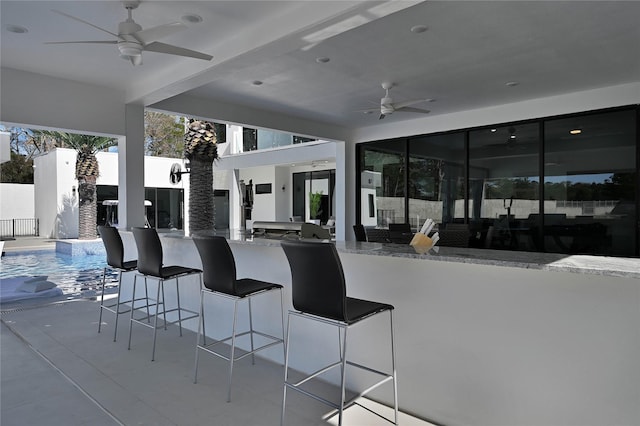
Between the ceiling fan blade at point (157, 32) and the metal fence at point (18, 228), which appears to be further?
the metal fence at point (18, 228)

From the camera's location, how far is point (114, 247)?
388 centimetres

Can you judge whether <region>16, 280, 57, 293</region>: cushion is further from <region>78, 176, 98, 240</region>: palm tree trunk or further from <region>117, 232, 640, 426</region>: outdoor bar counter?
<region>78, 176, 98, 240</region>: palm tree trunk

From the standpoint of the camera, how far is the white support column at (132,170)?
5465 mm

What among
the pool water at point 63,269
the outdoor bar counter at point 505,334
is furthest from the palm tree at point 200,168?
the outdoor bar counter at point 505,334

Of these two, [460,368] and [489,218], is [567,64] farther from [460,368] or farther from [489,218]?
[460,368]

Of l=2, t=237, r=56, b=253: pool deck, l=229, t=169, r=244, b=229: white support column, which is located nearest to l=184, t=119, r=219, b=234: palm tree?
l=229, t=169, r=244, b=229: white support column

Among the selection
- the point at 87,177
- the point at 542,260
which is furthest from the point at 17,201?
the point at 542,260

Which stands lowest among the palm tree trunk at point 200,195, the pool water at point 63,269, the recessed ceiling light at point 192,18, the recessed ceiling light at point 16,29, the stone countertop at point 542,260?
the pool water at point 63,269

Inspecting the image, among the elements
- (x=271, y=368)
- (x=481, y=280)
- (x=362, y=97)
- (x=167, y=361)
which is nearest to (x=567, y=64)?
(x=362, y=97)

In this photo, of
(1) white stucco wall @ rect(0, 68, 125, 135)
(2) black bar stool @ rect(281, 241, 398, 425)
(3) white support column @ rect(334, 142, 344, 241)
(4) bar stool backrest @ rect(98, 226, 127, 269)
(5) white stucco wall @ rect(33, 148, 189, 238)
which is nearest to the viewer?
(2) black bar stool @ rect(281, 241, 398, 425)

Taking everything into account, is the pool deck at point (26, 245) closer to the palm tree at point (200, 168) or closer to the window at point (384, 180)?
the palm tree at point (200, 168)

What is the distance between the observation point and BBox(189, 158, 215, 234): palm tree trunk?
6.62 meters

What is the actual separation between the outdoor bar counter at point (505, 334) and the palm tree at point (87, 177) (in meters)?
11.7

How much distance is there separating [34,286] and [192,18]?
4.62m
